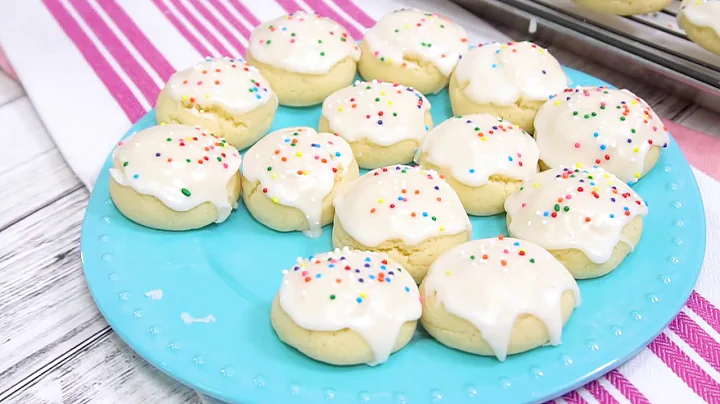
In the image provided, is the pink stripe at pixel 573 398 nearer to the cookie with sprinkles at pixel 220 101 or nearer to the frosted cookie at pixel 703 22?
the cookie with sprinkles at pixel 220 101

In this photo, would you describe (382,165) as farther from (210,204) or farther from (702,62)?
(702,62)

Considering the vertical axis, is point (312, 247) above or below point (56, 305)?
above

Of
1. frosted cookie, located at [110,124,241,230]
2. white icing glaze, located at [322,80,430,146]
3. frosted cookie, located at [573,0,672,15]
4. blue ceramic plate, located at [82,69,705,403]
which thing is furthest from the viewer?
frosted cookie, located at [573,0,672,15]

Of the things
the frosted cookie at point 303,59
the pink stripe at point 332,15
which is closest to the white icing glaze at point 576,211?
the frosted cookie at point 303,59

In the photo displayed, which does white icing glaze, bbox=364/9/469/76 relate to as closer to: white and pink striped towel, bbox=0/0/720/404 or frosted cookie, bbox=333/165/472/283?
white and pink striped towel, bbox=0/0/720/404

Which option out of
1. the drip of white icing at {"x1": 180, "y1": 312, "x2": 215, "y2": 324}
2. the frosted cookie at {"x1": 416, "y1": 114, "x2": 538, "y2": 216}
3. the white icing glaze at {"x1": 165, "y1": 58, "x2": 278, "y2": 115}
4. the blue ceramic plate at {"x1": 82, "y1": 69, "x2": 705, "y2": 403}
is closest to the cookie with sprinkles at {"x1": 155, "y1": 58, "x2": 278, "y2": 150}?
the white icing glaze at {"x1": 165, "y1": 58, "x2": 278, "y2": 115}

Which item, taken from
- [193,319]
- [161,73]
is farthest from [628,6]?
[193,319]

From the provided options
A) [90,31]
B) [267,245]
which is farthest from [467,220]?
[90,31]
